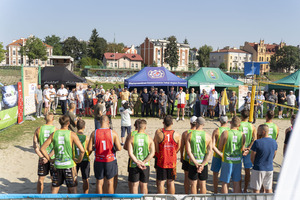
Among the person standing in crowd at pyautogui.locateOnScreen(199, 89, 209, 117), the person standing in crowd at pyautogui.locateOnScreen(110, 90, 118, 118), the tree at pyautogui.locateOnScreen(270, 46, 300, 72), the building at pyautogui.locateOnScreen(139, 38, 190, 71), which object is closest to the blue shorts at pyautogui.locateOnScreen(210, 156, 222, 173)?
the person standing in crowd at pyautogui.locateOnScreen(110, 90, 118, 118)

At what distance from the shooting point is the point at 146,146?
4.43 metres

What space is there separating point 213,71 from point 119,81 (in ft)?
111

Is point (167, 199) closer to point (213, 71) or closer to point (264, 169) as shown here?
point (264, 169)

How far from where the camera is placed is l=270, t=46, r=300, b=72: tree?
8419cm

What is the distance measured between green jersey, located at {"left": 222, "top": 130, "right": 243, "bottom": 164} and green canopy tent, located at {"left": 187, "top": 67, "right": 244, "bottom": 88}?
11.0 m

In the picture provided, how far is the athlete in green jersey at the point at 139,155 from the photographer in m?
4.41

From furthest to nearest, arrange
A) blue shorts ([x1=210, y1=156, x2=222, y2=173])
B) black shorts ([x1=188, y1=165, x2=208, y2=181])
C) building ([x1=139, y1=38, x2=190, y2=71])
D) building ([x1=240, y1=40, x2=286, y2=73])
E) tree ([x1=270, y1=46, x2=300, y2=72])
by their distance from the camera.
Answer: building ([x1=240, y1=40, x2=286, y2=73]) → building ([x1=139, y1=38, x2=190, y2=71]) → tree ([x1=270, y1=46, x2=300, y2=72]) → blue shorts ([x1=210, y1=156, x2=222, y2=173]) → black shorts ([x1=188, y1=165, x2=208, y2=181])

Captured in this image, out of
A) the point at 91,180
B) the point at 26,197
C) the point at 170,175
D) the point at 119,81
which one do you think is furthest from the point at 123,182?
the point at 119,81

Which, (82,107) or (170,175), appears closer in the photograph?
(170,175)

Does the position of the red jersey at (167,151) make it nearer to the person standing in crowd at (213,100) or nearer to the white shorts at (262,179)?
the white shorts at (262,179)

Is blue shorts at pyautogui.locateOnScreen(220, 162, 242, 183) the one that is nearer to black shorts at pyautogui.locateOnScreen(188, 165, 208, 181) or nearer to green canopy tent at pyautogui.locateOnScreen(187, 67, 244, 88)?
black shorts at pyautogui.locateOnScreen(188, 165, 208, 181)

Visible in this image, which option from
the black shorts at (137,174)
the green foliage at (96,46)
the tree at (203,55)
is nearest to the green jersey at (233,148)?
the black shorts at (137,174)

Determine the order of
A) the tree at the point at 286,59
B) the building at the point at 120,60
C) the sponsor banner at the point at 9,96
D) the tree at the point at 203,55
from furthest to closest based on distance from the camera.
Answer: the tree at the point at 203,55 < the tree at the point at 286,59 < the building at the point at 120,60 < the sponsor banner at the point at 9,96

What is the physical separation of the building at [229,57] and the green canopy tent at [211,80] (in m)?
83.1
